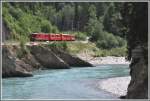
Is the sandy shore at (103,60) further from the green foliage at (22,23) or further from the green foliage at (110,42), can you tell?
the green foliage at (22,23)

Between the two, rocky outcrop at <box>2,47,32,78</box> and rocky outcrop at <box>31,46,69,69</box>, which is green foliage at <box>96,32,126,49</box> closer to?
rocky outcrop at <box>31,46,69,69</box>

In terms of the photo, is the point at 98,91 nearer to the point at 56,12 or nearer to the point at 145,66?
the point at 145,66

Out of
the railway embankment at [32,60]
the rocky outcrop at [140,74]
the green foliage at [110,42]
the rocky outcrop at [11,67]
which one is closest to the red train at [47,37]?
the railway embankment at [32,60]

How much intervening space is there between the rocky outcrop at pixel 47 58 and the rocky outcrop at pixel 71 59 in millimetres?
1822

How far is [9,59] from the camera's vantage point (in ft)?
97.5

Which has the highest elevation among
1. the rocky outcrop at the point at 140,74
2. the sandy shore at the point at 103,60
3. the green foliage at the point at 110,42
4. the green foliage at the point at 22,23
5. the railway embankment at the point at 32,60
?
the rocky outcrop at the point at 140,74

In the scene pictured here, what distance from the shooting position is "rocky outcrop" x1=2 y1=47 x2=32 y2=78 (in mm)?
28133

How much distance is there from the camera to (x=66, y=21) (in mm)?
56531

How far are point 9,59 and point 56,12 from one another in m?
28.6

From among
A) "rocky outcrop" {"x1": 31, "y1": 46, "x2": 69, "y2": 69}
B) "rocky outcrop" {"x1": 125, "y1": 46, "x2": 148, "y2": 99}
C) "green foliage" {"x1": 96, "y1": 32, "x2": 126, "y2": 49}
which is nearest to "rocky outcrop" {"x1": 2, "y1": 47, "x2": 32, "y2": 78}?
"rocky outcrop" {"x1": 31, "y1": 46, "x2": 69, "y2": 69}

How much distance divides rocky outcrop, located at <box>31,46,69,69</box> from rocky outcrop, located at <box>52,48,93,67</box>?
182cm

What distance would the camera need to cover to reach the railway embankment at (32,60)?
94.1 ft

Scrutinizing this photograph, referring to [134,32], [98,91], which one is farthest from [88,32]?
[134,32]

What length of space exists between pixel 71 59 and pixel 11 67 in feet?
37.7
